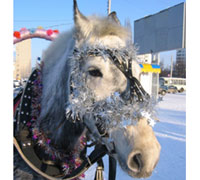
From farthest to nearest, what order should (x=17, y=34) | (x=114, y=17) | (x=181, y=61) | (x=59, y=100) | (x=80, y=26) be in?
(x=181, y=61), (x=17, y=34), (x=114, y=17), (x=59, y=100), (x=80, y=26)

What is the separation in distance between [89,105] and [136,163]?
1.63ft

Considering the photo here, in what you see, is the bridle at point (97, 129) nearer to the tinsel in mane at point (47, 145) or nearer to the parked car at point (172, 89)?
the tinsel in mane at point (47, 145)

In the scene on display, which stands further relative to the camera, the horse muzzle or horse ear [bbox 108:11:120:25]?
horse ear [bbox 108:11:120:25]

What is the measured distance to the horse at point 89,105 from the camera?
1.13 meters

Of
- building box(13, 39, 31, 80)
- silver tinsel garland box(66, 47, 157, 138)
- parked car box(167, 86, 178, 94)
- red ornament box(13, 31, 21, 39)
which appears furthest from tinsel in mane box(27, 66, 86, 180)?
parked car box(167, 86, 178, 94)

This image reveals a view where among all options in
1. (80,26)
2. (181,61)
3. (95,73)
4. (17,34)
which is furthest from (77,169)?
(181,61)

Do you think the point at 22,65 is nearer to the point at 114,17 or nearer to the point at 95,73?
the point at 114,17

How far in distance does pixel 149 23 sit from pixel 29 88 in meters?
11.2

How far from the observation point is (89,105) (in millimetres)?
1292

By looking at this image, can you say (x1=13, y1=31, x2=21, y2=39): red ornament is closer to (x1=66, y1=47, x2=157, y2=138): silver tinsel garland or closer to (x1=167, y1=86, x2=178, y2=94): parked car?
(x1=66, y1=47, x2=157, y2=138): silver tinsel garland

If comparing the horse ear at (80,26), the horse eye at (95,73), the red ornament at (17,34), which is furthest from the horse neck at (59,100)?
the red ornament at (17,34)

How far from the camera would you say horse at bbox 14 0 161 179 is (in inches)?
44.5

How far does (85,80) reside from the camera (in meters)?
1.32
